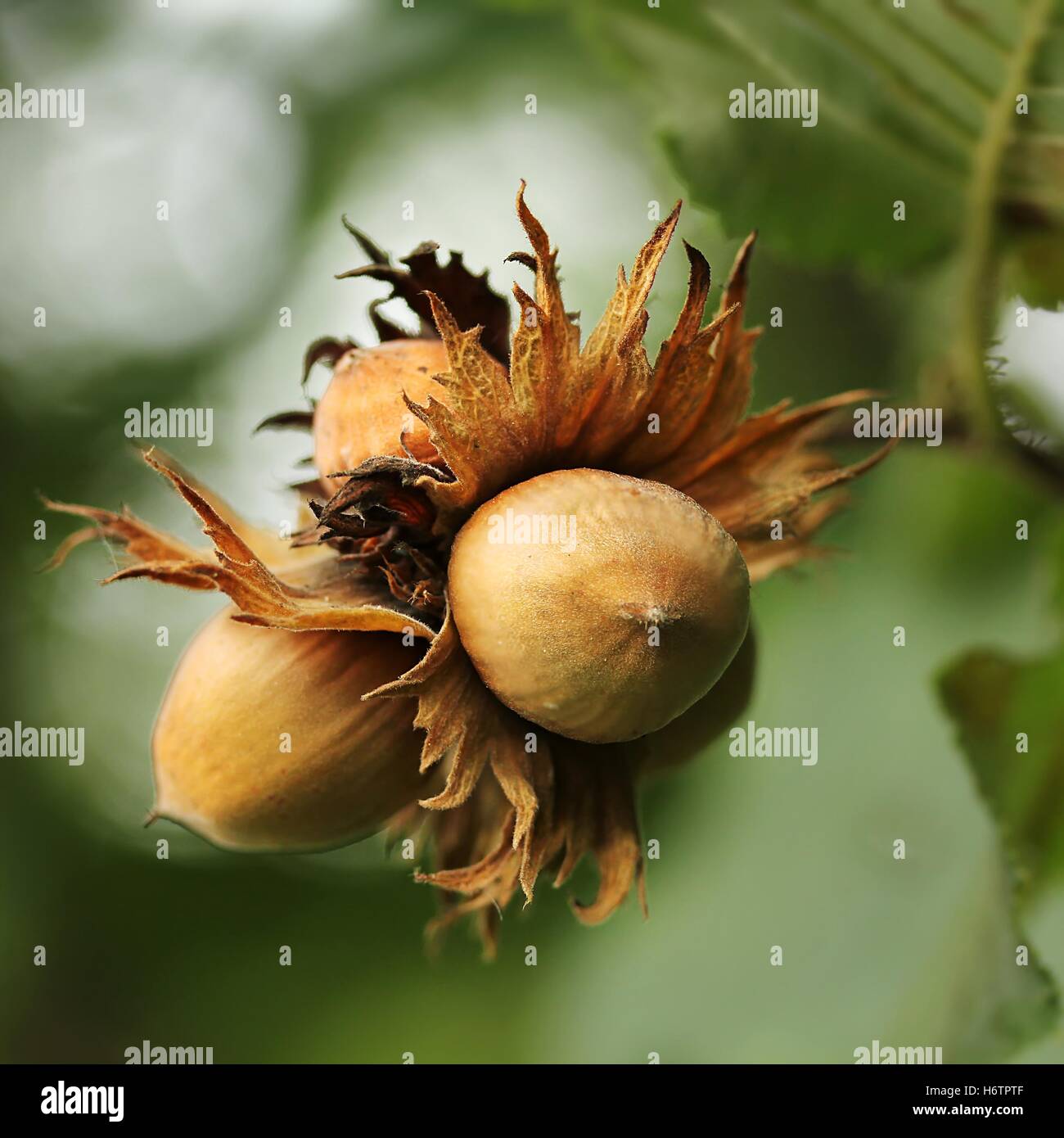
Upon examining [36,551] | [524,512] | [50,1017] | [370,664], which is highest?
[36,551]

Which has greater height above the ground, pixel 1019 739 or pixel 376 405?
pixel 376 405

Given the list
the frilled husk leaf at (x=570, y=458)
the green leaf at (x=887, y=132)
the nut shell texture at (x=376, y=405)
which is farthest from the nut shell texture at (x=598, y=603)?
the green leaf at (x=887, y=132)

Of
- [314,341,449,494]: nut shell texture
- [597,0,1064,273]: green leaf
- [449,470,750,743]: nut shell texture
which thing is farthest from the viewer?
[597,0,1064,273]: green leaf

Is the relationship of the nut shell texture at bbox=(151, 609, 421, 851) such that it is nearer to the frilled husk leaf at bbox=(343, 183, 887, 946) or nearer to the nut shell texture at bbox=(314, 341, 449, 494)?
the frilled husk leaf at bbox=(343, 183, 887, 946)

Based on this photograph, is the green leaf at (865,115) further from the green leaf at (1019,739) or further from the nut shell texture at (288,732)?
the nut shell texture at (288,732)

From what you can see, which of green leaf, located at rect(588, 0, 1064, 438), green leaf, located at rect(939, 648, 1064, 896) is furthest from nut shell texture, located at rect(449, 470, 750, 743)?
green leaf, located at rect(939, 648, 1064, 896)

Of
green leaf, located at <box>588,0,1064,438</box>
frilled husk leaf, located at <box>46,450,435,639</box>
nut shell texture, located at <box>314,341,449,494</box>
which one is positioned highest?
green leaf, located at <box>588,0,1064,438</box>

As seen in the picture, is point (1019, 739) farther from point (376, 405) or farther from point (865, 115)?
point (376, 405)

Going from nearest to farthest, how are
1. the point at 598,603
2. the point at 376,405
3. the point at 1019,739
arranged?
the point at 598,603
the point at 376,405
the point at 1019,739

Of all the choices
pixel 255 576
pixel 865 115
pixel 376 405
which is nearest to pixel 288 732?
pixel 255 576

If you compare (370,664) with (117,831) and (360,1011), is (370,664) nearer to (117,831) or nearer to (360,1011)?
(360,1011)
